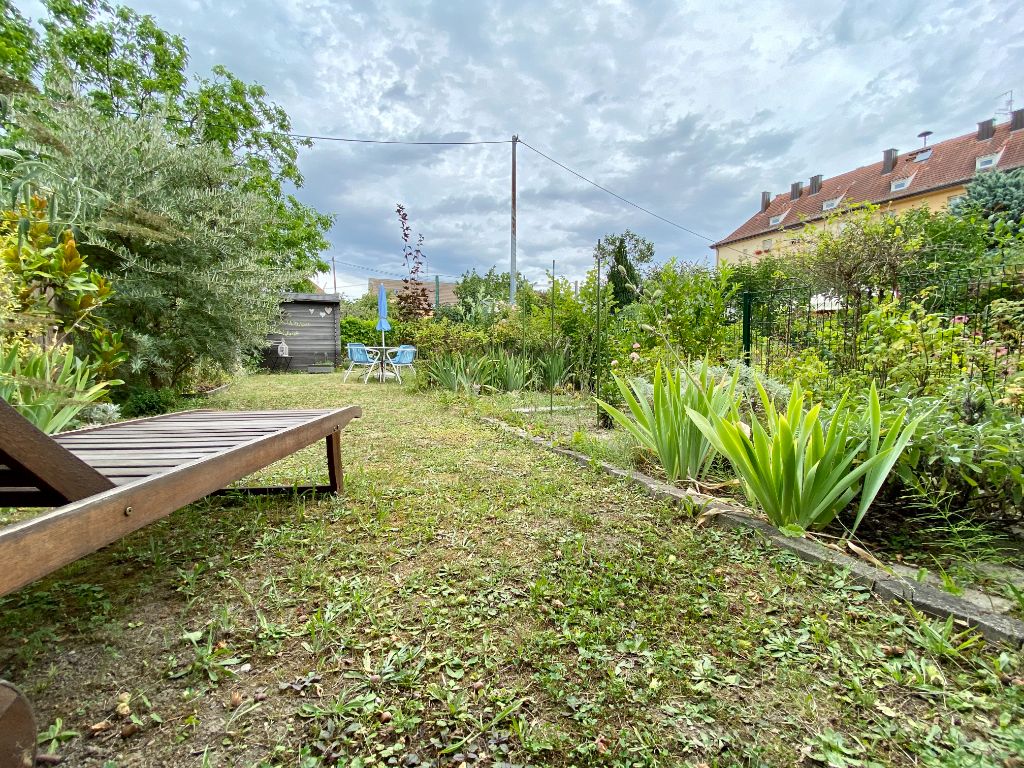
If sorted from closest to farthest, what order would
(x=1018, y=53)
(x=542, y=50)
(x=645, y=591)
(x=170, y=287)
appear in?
(x=645, y=591) → (x=170, y=287) → (x=1018, y=53) → (x=542, y=50)

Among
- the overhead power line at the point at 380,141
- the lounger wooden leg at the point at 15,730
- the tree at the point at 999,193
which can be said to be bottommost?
the lounger wooden leg at the point at 15,730

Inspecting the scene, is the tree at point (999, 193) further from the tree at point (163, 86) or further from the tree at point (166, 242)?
the tree at point (163, 86)

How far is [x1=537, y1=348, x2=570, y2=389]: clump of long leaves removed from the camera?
6.38 m

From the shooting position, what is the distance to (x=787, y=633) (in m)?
1.44

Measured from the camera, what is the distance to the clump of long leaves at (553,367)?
6.38 meters

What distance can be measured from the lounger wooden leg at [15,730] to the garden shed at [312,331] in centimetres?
1384

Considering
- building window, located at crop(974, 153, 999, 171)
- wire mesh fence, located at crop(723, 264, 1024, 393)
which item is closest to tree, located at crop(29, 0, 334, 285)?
wire mesh fence, located at crop(723, 264, 1024, 393)

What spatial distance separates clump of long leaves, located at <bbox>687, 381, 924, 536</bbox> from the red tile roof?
2009cm

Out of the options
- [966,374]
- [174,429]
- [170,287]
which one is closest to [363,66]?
[170,287]

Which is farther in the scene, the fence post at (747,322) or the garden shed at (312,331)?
the garden shed at (312,331)

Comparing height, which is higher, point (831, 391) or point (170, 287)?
point (170, 287)

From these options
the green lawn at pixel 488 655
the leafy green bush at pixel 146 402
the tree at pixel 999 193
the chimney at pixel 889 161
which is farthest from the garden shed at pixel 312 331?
the chimney at pixel 889 161

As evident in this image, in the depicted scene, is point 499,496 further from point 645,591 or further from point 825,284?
point 825,284

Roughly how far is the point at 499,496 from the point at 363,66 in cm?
1089
